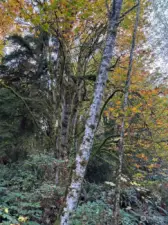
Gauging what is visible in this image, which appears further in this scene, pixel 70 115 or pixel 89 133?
pixel 70 115

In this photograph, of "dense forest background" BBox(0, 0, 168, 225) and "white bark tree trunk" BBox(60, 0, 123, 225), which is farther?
"dense forest background" BBox(0, 0, 168, 225)

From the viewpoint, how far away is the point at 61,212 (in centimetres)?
284

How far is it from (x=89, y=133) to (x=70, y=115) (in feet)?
11.7

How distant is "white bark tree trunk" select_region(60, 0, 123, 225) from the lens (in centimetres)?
285

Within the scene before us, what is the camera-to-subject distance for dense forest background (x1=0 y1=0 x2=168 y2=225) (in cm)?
449

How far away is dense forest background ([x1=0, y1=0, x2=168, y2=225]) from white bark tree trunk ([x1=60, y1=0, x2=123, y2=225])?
100cm

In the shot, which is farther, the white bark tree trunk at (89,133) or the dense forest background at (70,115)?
the dense forest background at (70,115)

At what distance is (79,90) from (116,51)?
297 cm

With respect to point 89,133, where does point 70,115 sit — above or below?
above

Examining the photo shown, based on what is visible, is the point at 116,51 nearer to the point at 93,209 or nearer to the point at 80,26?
the point at 80,26

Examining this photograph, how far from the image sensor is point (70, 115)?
6652mm

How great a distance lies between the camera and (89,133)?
3154 millimetres

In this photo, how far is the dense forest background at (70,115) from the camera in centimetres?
449

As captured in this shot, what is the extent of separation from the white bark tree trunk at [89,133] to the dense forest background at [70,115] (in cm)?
100
